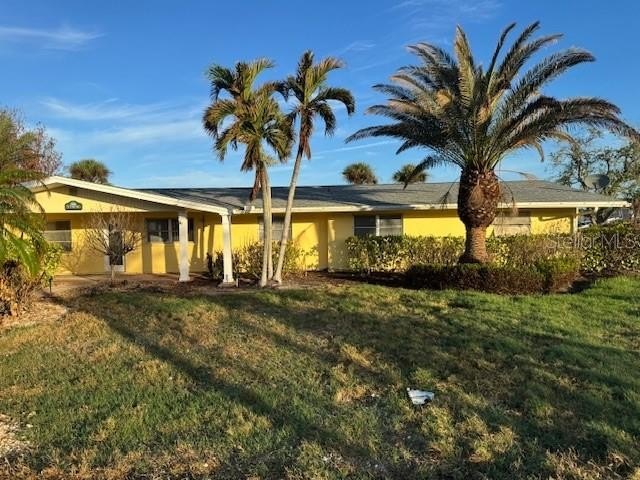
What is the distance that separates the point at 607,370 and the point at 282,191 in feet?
50.7

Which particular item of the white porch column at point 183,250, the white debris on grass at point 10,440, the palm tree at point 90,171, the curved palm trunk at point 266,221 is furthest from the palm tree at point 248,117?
the palm tree at point 90,171

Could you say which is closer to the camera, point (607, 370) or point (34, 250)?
point (607, 370)

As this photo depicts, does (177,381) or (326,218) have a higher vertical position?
(326,218)

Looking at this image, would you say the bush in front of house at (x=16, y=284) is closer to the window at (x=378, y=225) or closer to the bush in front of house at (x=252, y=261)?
the bush in front of house at (x=252, y=261)

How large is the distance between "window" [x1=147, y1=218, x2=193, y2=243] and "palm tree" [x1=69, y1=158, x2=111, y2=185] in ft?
40.9

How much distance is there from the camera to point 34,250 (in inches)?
381

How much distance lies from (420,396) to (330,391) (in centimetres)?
94

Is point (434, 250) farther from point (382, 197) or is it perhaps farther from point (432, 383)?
point (432, 383)

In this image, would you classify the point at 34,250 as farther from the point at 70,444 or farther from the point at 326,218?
the point at 326,218

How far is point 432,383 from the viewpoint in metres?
5.93

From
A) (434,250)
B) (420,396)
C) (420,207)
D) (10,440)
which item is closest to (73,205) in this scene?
(420,207)

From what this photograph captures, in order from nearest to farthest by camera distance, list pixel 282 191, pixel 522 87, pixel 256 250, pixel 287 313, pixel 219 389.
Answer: pixel 219 389 → pixel 287 313 → pixel 522 87 → pixel 256 250 → pixel 282 191

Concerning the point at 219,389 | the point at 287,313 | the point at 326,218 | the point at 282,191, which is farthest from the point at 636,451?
the point at 282,191

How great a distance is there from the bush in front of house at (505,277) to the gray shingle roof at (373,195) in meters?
3.93
